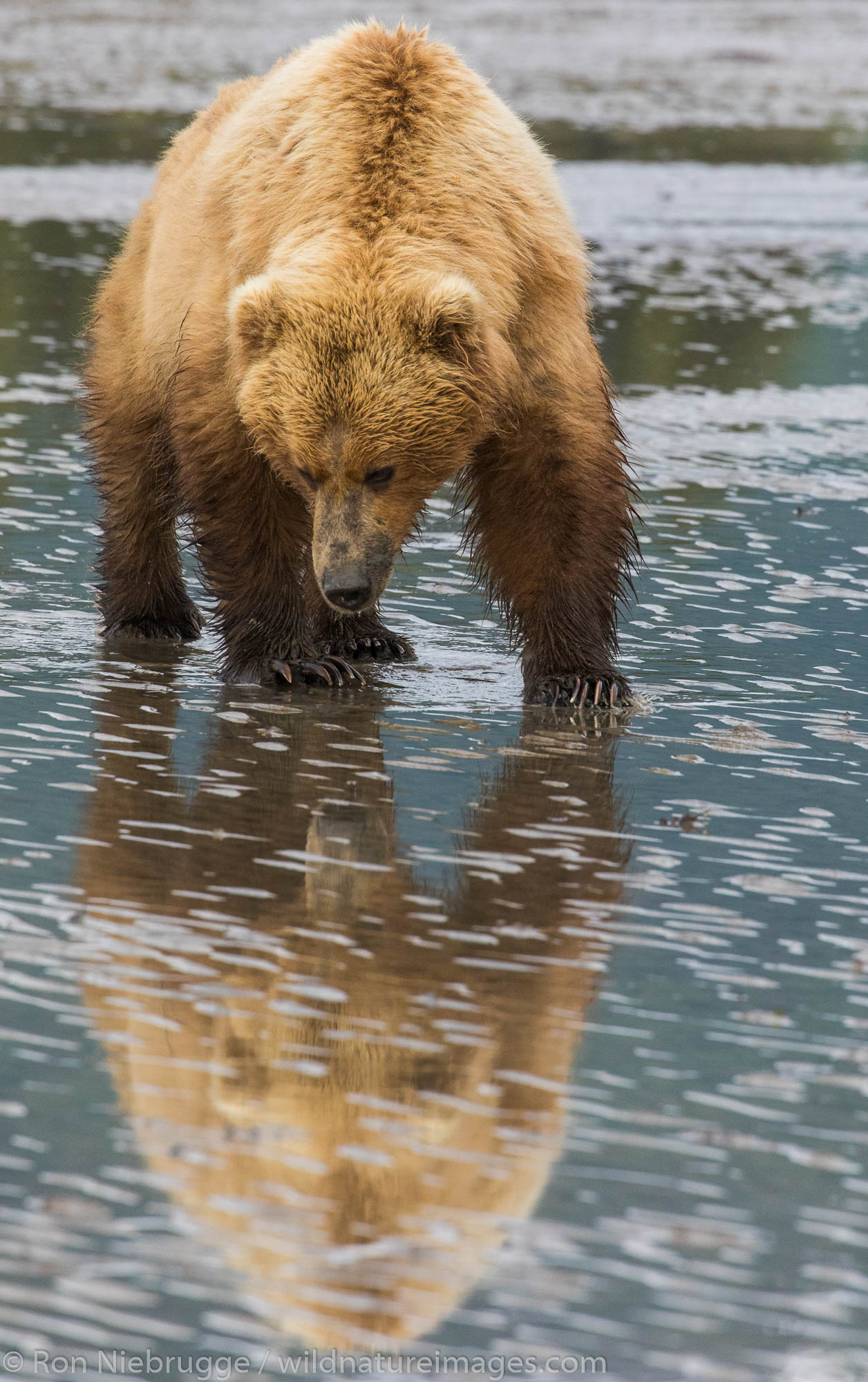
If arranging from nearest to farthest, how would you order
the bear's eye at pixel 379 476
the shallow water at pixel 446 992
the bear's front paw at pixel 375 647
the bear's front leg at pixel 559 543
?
the shallow water at pixel 446 992
the bear's eye at pixel 379 476
the bear's front leg at pixel 559 543
the bear's front paw at pixel 375 647

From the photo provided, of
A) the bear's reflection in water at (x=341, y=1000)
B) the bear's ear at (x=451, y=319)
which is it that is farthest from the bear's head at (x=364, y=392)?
the bear's reflection in water at (x=341, y=1000)

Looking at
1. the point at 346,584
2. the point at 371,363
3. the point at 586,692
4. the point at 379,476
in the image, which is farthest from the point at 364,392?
the point at 586,692

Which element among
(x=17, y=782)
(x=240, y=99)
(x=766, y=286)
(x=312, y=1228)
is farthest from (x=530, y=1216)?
(x=766, y=286)

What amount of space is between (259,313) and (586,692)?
1629 mm

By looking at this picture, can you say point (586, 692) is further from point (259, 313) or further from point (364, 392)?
point (259, 313)

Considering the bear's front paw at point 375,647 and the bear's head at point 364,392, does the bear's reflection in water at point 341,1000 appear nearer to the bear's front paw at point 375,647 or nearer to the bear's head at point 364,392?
the bear's head at point 364,392

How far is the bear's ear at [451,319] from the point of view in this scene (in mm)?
5539

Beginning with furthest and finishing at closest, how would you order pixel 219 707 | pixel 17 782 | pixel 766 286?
pixel 766 286 < pixel 219 707 < pixel 17 782

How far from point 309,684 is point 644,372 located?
646 cm

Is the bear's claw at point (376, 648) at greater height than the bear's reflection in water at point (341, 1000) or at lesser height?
lesser

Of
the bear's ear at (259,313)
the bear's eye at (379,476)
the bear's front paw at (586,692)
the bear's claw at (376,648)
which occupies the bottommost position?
→ the bear's claw at (376,648)

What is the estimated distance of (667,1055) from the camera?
396 cm

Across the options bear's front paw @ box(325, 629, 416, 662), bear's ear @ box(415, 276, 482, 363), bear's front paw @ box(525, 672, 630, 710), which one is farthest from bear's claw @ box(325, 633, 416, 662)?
bear's ear @ box(415, 276, 482, 363)

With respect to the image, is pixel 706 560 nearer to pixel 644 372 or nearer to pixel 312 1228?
pixel 644 372
